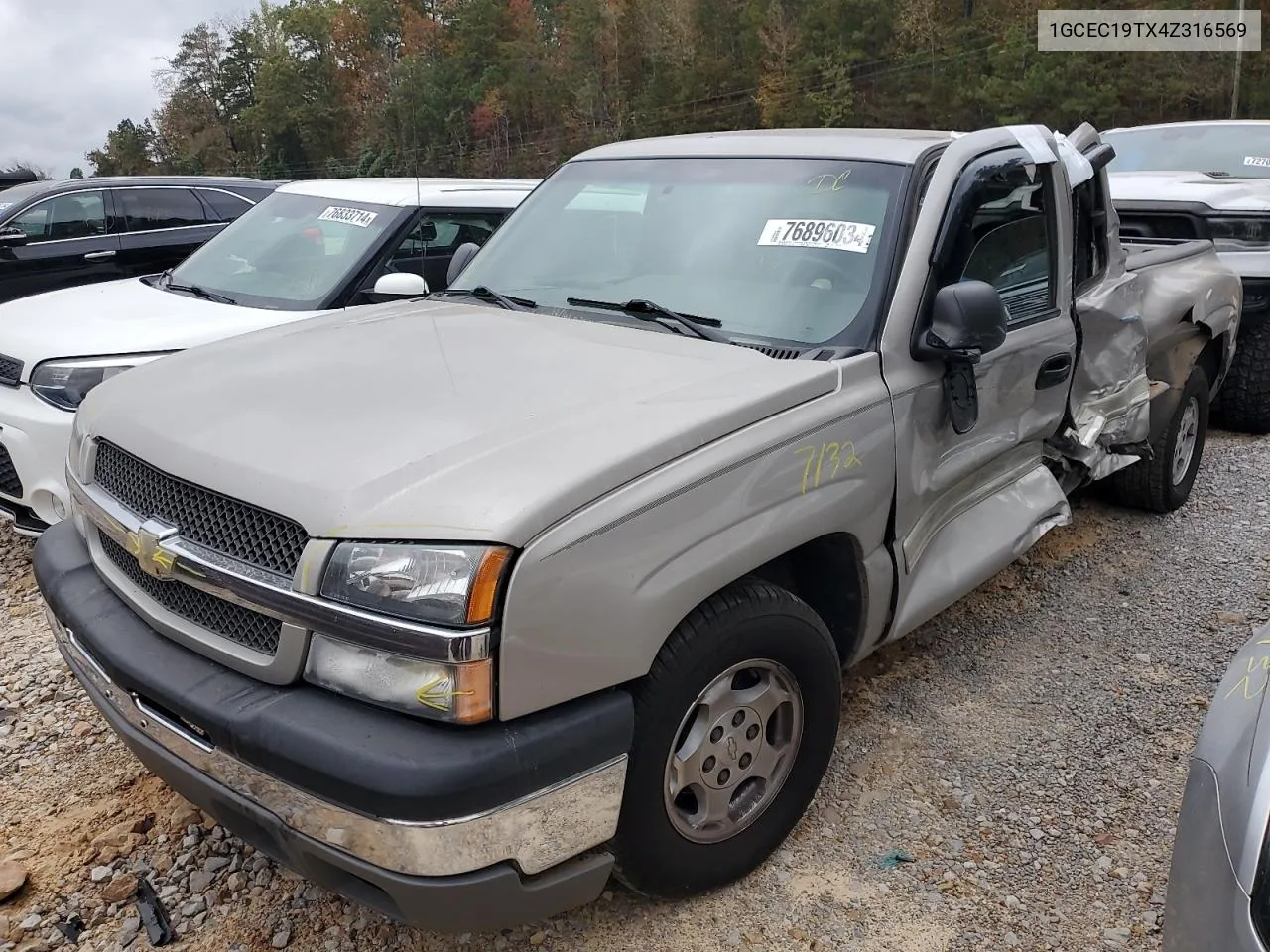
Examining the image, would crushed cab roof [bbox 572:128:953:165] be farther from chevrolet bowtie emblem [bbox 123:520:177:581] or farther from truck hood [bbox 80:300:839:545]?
chevrolet bowtie emblem [bbox 123:520:177:581]

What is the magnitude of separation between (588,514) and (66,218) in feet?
27.8

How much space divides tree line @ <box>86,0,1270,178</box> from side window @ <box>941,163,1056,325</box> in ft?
63.7

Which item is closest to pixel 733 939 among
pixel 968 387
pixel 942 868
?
pixel 942 868

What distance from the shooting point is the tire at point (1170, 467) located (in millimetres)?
4770

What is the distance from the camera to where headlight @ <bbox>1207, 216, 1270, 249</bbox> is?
19.8 ft

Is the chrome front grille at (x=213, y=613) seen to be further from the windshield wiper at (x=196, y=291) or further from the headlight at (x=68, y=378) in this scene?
the windshield wiper at (x=196, y=291)

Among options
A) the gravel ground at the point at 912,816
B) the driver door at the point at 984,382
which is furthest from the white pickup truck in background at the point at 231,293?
the driver door at the point at 984,382

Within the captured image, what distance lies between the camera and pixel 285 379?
2.60m

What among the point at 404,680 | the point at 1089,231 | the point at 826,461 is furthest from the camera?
the point at 1089,231

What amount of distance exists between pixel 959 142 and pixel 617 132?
61006 millimetres

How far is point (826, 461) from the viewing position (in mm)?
2479

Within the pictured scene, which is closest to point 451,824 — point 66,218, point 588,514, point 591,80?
point 588,514

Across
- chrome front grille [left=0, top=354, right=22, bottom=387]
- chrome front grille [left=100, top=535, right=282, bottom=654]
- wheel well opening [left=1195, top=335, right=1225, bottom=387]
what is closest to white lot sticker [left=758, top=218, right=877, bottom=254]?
chrome front grille [left=100, top=535, right=282, bottom=654]

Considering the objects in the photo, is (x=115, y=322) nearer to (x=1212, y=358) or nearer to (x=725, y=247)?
(x=725, y=247)
